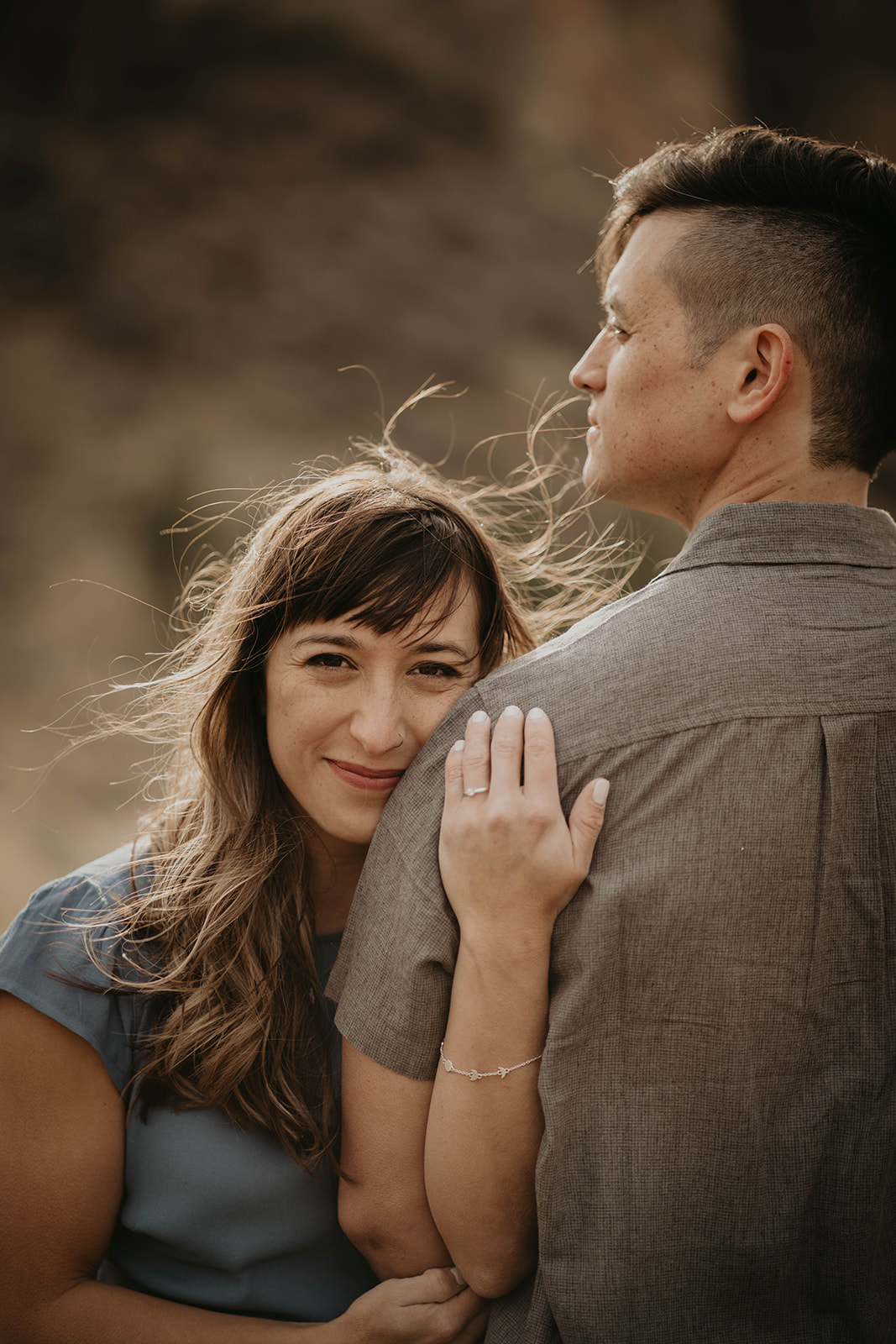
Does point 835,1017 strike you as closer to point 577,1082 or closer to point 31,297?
point 577,1082

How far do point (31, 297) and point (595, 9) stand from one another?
3035mm

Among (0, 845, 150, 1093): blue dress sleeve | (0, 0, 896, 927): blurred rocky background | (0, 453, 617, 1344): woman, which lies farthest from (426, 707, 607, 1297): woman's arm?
(0, 0, 896, 927): blurred rocky background

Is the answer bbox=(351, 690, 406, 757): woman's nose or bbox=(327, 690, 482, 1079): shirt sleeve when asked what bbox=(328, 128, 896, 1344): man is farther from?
bbox=(351, 690, 406, 757): woman's nose

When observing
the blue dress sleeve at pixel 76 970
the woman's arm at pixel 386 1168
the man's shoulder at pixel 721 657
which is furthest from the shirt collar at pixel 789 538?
the blue dress sleeve at pixel 76 970

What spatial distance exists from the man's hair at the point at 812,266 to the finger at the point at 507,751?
622 mm

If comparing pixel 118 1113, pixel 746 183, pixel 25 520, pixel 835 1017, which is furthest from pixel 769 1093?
pixel 25 520

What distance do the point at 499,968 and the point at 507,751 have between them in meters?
0.25

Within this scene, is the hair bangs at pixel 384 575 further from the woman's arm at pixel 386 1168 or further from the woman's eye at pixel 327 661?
the woman's arm at pixel 386 1168

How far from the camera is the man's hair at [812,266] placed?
1325 millimetres

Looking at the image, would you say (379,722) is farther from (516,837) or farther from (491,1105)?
(491,1105)

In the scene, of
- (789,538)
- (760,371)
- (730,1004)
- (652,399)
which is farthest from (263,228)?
(730,1004)

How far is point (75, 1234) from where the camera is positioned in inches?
50.6

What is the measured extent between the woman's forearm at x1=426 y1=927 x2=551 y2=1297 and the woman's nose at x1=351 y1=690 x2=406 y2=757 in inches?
13.5

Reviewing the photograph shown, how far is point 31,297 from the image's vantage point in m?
4.41
